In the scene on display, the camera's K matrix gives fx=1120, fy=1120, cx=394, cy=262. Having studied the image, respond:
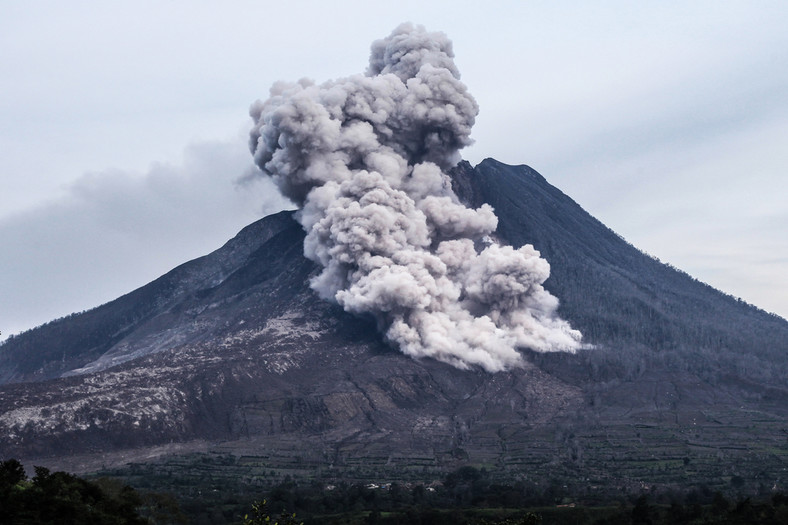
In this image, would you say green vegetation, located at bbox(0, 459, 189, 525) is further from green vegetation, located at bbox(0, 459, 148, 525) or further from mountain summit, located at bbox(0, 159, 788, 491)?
mountain summit, located at bbox(0, 159, 788, 491)

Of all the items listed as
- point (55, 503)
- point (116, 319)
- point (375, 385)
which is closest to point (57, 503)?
point (55, 503)

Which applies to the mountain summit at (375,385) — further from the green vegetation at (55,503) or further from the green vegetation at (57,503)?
the green vegetation at (55,503)

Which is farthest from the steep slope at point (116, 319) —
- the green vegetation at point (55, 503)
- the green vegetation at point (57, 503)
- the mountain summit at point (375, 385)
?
the green vegetation at point (55, 503)

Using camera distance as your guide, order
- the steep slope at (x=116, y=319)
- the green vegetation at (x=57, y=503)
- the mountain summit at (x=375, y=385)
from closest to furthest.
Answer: the green vegetation at (x=57, y=503) → the mountain summit at (x=375, y=385) → the steep slope at (x=116, y=319)

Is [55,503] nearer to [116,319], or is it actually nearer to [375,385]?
[375,385]

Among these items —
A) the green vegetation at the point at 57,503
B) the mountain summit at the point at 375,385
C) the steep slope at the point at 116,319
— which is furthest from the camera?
the steep slope at the point at 116,319

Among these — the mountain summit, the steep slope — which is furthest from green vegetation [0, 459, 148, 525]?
the steep slope
